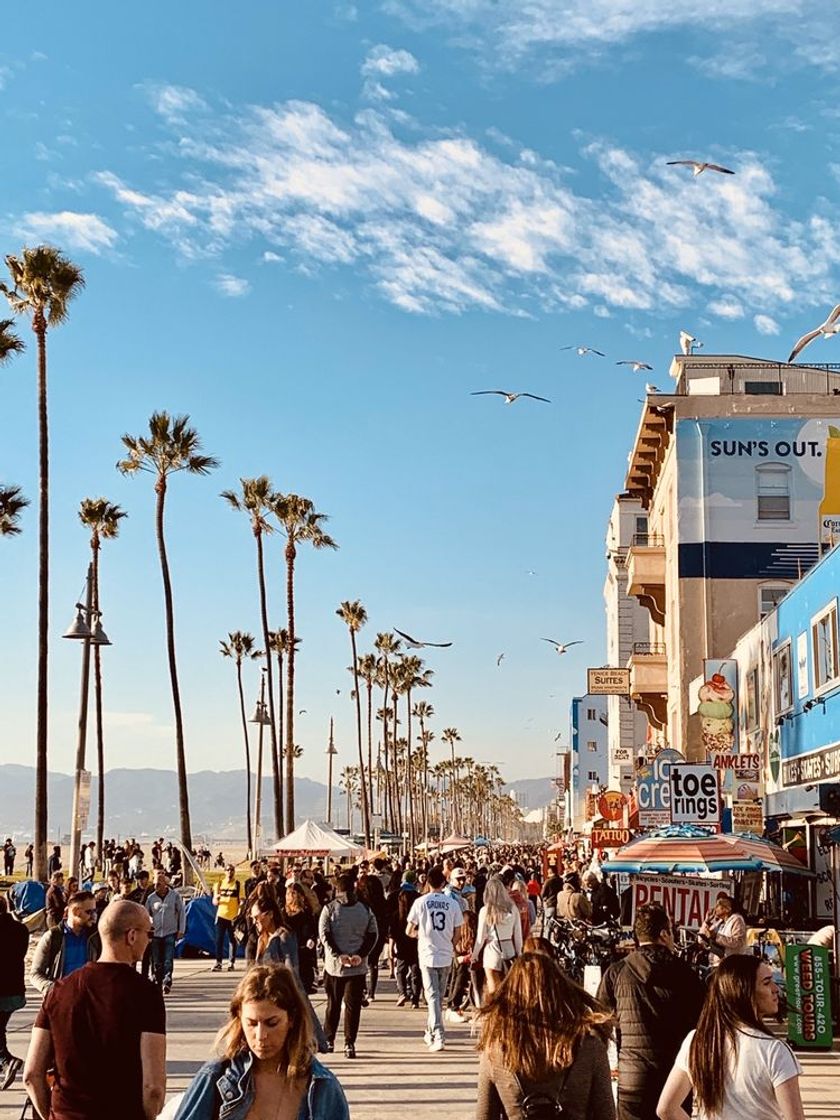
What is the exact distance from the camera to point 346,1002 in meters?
14.6

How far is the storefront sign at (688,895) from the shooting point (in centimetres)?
1747

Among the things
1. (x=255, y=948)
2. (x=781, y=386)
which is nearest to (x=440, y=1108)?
(x=255, y=948)

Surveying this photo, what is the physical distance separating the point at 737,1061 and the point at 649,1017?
78.0 inches

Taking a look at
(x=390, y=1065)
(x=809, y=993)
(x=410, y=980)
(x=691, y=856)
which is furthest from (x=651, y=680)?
(x=390, y=1065)

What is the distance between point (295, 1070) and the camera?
4.51m

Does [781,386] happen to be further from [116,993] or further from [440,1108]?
[116,993]

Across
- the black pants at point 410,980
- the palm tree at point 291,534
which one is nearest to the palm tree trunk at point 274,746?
the palm tree at point 291,534

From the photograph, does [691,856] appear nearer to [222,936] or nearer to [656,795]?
[656,795]

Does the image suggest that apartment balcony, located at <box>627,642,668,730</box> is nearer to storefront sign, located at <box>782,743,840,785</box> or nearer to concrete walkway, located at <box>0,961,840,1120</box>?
storefront sign, located at <box>782,743,840,785</box>

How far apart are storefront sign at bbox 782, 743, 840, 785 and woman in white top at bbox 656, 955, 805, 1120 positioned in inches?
633

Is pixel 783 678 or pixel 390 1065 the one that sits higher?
pixel 783 678

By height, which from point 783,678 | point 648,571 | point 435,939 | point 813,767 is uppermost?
point 648,571

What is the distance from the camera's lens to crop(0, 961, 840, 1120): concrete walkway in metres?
11.6

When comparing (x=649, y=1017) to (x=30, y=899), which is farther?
(x=30, y=899)
